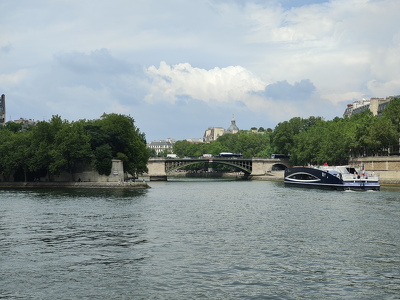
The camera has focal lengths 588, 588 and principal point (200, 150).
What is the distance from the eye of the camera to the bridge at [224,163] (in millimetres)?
144250

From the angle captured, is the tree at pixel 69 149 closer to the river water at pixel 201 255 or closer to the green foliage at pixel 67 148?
the green foliage at pixel 67 148

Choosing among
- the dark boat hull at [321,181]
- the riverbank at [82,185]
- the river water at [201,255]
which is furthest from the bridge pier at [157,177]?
the river water at [201,255]

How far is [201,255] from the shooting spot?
26.7 m

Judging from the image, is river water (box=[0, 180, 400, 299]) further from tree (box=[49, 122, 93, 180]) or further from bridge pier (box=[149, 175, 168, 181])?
bridge pier (box=[149, 175, 168, 181])

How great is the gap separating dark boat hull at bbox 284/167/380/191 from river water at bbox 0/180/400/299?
31645 mm

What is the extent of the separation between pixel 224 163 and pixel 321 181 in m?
66.9

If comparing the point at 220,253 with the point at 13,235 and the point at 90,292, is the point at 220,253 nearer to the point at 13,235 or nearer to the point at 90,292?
the point at 90,292

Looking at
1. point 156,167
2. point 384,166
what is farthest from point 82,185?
point 156,167

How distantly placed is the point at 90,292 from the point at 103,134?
243ft

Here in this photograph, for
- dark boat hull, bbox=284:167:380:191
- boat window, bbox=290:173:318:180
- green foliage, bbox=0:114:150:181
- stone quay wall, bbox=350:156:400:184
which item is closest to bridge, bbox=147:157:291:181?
green foliage, bbox=0:114:150:181

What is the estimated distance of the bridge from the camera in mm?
144250

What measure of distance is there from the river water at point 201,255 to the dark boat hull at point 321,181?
1246 inches

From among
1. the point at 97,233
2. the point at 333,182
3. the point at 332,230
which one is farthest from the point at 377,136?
the point at 97,233

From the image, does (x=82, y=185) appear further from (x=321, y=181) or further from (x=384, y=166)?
(x=384, y=166)
